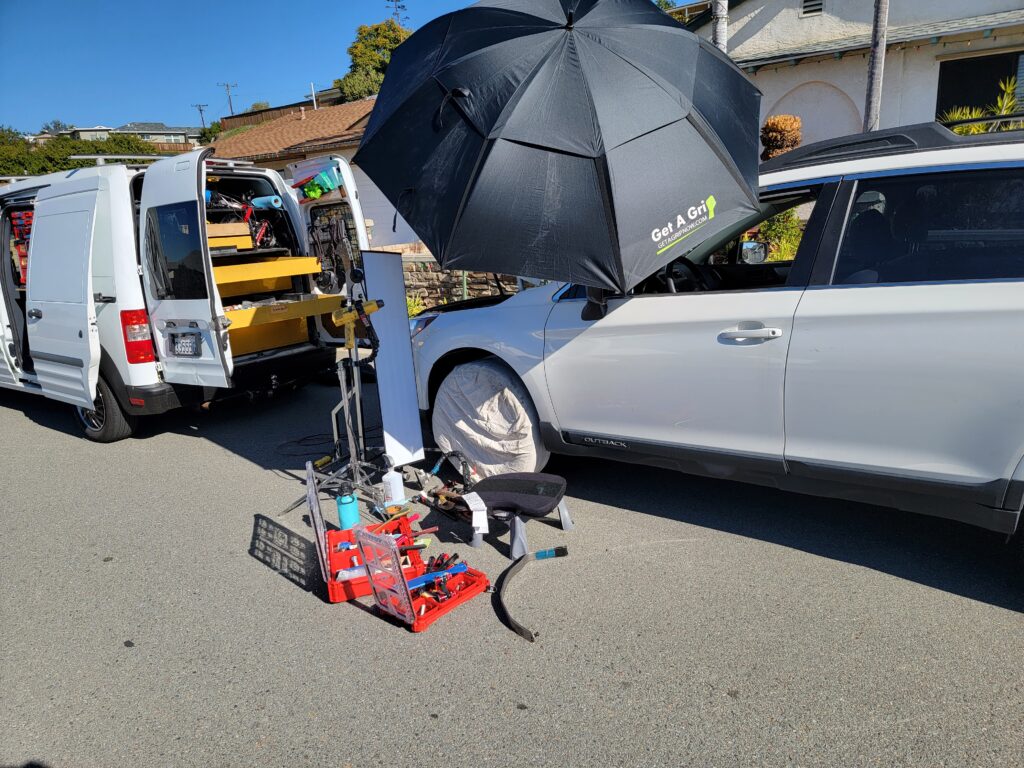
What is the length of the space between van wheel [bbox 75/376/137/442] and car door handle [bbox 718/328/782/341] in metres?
4.84

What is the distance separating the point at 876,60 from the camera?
1061 cm

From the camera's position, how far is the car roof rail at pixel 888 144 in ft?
9.62

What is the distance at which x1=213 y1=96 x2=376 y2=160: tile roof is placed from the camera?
21.0m

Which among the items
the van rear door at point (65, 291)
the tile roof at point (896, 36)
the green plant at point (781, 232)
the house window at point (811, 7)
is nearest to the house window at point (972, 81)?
the tile roof at point (896, 36)

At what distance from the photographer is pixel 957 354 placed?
8.90 ft

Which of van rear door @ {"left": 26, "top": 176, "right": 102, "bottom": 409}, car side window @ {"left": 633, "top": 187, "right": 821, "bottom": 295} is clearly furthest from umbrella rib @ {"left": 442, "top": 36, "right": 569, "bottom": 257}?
van rear door @ {"left": 26, "top": 176, "right": 102, "bottom": 409}

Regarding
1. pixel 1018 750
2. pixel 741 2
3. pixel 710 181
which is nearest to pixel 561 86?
pixel 710 181

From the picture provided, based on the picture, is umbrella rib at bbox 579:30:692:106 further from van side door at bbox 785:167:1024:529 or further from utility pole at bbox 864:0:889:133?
utility pole at bbox 864:0:889:133

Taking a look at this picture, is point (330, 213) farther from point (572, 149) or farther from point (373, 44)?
point (373, 44)

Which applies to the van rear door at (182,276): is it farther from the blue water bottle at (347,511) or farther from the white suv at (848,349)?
the white suv at (848,349)

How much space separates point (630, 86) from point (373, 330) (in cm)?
200

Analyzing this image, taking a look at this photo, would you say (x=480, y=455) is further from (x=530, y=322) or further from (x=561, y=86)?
(x=561, y=86)

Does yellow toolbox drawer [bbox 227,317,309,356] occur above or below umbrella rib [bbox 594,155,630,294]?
below

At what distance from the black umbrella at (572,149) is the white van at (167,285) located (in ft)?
7.96
